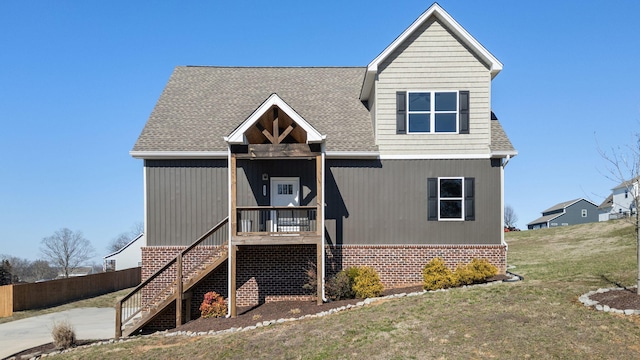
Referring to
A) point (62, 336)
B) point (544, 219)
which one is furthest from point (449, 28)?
point (544, 219)

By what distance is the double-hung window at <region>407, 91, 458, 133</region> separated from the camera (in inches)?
681

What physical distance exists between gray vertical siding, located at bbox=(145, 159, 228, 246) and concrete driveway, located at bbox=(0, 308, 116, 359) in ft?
11.9

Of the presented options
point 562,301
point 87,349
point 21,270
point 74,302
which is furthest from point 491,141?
point 21,270

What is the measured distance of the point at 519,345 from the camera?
973cm

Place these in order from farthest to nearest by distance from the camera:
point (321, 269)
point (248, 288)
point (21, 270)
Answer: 1. point (21, 270)
2. point (248, 288)
3. point (321, 269)

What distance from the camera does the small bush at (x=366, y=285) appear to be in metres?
15.3

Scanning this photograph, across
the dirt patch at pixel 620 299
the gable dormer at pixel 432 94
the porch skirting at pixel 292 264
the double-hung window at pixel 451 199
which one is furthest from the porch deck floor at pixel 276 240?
the dirt patch at pixel 620 299

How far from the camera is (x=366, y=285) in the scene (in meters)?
15.4

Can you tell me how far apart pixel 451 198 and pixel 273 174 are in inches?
244

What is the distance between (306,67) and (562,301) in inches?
584

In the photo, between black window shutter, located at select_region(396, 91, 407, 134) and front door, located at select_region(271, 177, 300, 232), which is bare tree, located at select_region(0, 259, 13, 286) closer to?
front door, located at select_region(271, 177, 300, 232)

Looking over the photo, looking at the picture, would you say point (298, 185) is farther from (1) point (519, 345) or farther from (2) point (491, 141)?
(1) point (519, 345)

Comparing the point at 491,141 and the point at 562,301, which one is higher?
the point at 491,141

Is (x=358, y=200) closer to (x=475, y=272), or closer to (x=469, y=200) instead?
(x=469, y=200)
